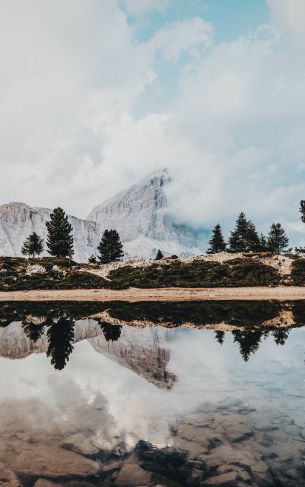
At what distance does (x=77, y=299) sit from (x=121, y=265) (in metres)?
26.1

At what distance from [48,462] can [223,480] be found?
3759 millimetres

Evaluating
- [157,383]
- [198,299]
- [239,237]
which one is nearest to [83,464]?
[157,383]

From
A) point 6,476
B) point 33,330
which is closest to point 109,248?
point 33,330

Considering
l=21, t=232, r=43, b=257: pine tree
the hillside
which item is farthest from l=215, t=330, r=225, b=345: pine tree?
l=21, t=232, r=43, b=257: pine tree

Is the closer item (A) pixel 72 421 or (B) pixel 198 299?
(A) pixel 72 421

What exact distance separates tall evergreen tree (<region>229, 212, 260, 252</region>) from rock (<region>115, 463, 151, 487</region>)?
94.5 meters

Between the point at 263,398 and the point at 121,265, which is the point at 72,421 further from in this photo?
the point at 121,265

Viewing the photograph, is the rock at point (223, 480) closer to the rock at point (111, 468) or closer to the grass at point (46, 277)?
the rock at point (111, 468)

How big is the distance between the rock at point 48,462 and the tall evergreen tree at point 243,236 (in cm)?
9433

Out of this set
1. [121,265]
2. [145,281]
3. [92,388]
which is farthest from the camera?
[121,265]

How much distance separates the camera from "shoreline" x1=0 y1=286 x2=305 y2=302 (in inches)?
2131

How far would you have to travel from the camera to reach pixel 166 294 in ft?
187

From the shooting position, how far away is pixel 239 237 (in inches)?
4134

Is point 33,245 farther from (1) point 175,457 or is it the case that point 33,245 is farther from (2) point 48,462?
(1) point 175,457
